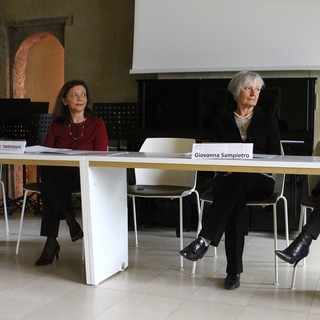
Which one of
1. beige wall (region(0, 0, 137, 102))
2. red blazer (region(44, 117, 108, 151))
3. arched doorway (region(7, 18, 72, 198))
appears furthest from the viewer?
arched doorway (region(7, 18, 72, 198))

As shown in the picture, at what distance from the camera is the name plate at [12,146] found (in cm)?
277

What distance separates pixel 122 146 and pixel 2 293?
2712 mm

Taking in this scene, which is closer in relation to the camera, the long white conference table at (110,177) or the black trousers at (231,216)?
the long white conference table at (110,177)


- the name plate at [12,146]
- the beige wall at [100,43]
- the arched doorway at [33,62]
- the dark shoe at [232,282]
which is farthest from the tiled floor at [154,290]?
the arched doorway at [33,62]

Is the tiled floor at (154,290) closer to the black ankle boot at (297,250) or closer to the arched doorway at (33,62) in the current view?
the black ankle boot at (297,250)

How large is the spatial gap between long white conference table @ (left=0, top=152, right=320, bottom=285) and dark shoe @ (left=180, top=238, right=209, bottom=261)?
0.43 metres

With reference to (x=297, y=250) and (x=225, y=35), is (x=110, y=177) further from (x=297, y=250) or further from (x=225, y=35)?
(x=225, y=35)

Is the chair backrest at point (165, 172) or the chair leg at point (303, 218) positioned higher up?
the chair backrest at point (165, 172)

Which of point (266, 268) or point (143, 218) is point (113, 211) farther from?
point (143, 218)

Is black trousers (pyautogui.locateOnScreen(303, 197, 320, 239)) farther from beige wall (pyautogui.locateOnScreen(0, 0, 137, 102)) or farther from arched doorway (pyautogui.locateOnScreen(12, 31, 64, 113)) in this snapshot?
arched doorway (pyautogui.locateOnScreen(12, 31, 64, 113))

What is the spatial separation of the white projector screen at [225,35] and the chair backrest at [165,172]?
1268mm

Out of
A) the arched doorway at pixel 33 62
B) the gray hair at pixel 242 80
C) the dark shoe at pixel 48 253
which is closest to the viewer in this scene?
the gray hair at pixel 242 80

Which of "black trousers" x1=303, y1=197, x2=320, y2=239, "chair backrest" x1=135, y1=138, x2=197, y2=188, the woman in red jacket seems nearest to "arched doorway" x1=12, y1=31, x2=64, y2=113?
the woman in red jacket

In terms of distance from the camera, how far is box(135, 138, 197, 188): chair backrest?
11.1 ft
